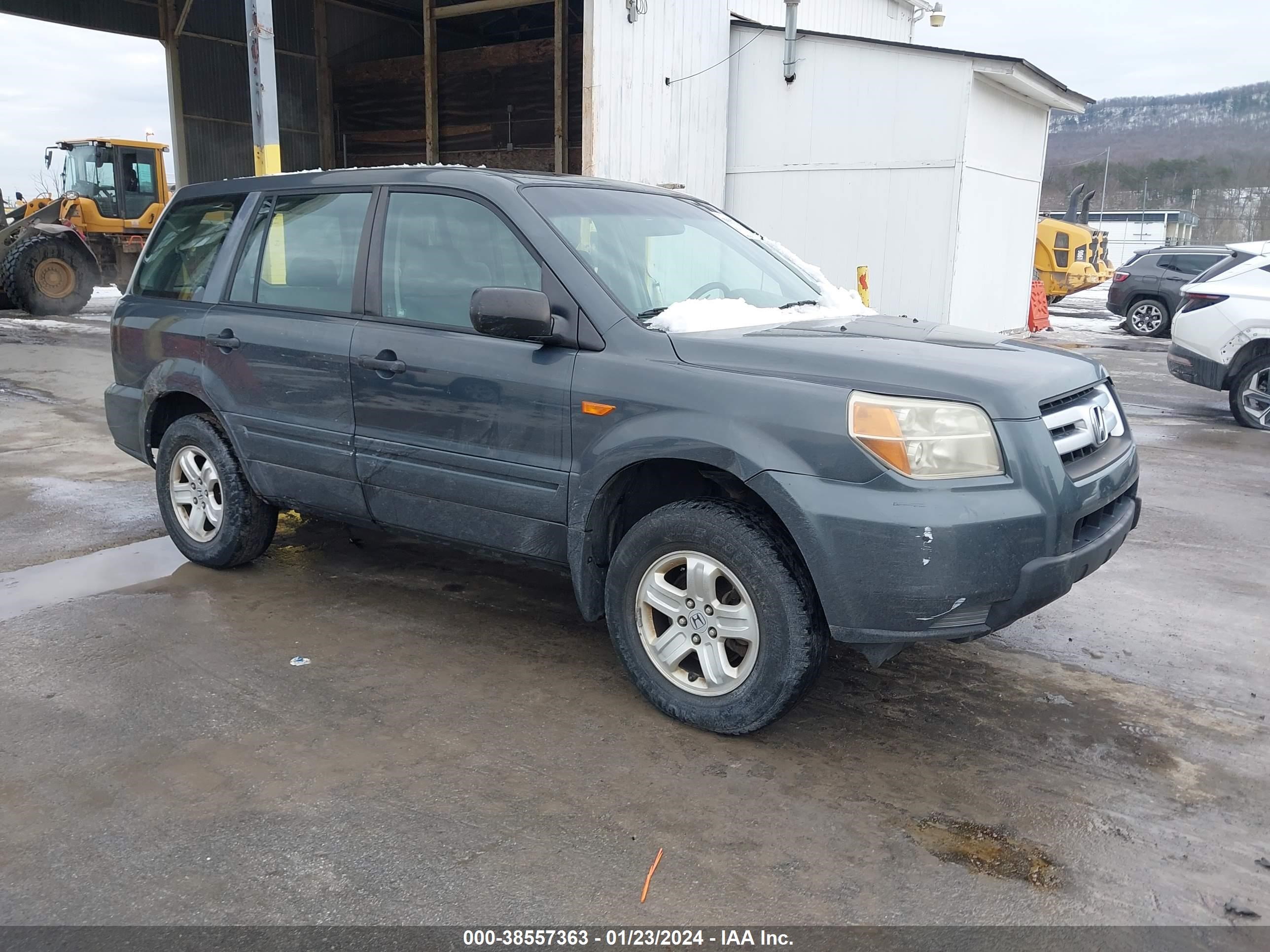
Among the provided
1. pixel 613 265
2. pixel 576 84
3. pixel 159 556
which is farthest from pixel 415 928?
pixel 576 84

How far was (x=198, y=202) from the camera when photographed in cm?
508

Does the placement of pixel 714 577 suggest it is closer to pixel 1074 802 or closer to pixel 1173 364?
pixel 1074 802

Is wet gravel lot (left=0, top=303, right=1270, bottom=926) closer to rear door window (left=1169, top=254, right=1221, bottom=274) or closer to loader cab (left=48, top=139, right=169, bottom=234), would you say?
rear door window (left=1169, top=254, right=1221, bottom=274)

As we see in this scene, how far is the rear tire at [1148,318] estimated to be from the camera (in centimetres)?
1917

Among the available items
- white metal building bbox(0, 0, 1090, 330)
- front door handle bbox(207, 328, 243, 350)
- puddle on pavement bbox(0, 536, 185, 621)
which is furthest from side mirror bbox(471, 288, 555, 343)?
white metal building bbox(0, 0, 1090, 330)

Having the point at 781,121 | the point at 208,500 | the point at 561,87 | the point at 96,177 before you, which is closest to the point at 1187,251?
the point at 781,121

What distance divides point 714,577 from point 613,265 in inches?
49.6

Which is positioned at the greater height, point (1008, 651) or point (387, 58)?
point (387, 58)

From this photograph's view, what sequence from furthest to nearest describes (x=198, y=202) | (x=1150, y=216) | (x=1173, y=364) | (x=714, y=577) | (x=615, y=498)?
1. (x=1150, y=216)
2. (x=1173, y=364)
3. (x=198, y=202)
4. (x=615, y=498)
5. (x=714, y=577)

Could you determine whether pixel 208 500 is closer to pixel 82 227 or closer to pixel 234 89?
pixel 82 227

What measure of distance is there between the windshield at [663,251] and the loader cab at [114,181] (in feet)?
60.1

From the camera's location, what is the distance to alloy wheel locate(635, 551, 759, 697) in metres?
3.30

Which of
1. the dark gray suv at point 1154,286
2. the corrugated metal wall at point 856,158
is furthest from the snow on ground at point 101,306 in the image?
the dark gray suv at point 1154,286

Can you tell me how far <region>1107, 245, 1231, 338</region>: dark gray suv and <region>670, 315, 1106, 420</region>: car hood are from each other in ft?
57.3
